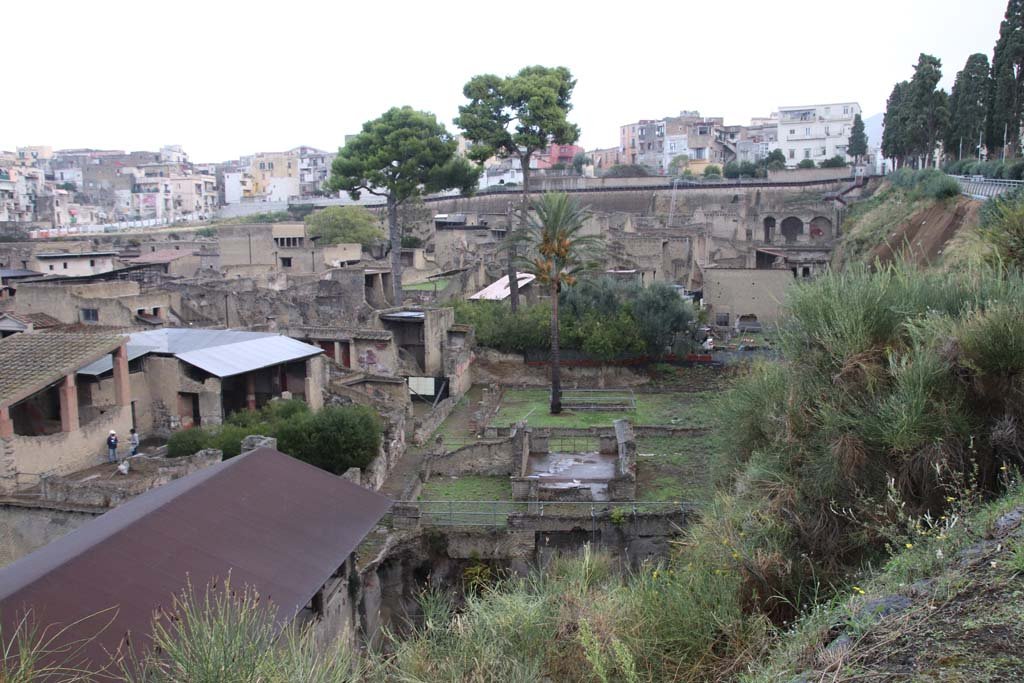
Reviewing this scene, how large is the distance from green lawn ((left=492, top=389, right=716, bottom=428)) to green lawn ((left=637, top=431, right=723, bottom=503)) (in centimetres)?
136

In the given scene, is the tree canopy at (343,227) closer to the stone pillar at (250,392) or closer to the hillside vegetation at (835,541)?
the stone pillar at (250,392)

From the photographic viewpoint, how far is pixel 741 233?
50.0 meters

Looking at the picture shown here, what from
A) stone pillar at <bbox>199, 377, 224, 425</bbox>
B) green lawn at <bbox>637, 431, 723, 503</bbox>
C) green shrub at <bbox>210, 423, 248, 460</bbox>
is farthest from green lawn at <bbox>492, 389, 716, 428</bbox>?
green shrub at <bbox>210, 423, 248, 460</bbox>

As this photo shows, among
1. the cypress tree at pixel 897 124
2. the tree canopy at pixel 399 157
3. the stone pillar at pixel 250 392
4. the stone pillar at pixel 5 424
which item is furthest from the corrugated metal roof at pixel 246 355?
the cypress tree at pixel 897 124

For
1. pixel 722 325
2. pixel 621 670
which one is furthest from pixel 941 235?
pixel 621 670

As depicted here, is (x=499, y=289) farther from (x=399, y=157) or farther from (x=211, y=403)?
(x=211, y=403)

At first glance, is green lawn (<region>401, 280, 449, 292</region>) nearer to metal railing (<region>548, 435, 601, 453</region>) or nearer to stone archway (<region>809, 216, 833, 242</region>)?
metal railing (<region>548, 435, 601, 453</region>)

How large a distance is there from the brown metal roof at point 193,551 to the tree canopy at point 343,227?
40.5 m

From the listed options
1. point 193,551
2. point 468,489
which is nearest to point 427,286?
point 468,489

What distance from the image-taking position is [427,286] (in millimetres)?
39281

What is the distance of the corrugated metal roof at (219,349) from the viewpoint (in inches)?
743

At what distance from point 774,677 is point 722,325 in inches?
1145

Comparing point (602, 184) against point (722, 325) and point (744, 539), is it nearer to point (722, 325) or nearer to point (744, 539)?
point (722, 325)

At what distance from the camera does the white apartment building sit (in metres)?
90.6
